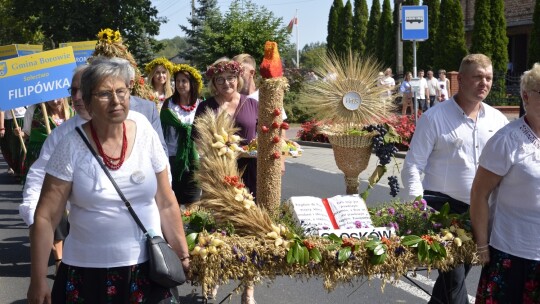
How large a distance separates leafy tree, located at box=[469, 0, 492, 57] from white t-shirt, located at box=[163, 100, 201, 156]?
26282 mm

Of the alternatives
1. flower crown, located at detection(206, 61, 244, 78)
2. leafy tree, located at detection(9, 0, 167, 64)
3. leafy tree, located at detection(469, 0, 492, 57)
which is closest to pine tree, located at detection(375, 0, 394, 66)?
leafy tree, located at detection(469, 0, 492, 57)

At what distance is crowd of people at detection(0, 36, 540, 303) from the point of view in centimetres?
309

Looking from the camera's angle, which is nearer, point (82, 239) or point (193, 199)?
point (82, 239)

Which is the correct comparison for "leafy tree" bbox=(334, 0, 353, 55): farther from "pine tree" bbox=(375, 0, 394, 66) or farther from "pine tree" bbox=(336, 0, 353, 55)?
"pine tree" bbox=(375, 0, 394, 66)

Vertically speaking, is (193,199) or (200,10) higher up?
(200,10)

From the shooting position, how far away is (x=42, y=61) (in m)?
6.37

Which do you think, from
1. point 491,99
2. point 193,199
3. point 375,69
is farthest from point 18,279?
point 491,99

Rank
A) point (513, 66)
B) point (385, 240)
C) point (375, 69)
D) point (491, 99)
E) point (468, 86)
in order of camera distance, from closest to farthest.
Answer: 1. point (385, 240)
2. point (468, 86)
3. point (375, 69)
4. point (491, 99)
5. point (513, 66)

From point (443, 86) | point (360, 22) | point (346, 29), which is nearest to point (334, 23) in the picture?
point (346, 29)

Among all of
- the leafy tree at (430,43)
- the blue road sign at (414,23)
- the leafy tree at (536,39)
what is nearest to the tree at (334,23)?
the leafy tree at (430,43)

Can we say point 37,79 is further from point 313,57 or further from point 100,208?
point 100,208

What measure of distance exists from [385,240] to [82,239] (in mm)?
1614

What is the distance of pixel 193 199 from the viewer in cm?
677

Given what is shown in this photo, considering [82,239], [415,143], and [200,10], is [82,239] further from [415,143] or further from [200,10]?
[200,10]
